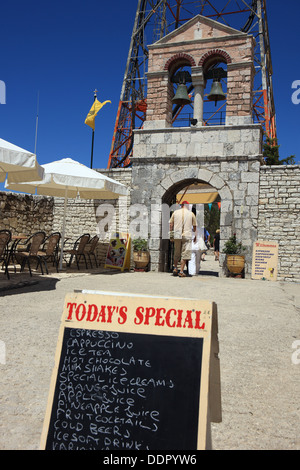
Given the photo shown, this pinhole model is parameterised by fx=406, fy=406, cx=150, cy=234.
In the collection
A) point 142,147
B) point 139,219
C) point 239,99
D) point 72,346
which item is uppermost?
point 239,99

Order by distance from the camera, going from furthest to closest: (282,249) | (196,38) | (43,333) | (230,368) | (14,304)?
(196,38) < (282,249) < (14,304) < (43,333) < (230,368)

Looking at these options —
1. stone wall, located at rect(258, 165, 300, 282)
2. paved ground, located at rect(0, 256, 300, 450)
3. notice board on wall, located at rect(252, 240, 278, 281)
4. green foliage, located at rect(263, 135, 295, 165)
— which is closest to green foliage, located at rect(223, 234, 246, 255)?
notice board on wall, located at rect(252, 240, 278, 281)

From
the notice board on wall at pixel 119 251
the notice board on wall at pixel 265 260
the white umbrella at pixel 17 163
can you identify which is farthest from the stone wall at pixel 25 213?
the notice board on wall at pixel 265 260

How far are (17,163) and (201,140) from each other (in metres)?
6.06

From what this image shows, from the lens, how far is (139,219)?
11.5 meters

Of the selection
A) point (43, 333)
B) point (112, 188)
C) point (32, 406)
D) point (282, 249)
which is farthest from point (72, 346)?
point (282, 249)

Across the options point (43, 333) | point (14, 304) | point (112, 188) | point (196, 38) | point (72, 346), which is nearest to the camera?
point (72, 346)

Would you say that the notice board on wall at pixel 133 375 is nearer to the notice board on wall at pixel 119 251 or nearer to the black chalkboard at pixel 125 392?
the black chalkboard at pixel 125 392

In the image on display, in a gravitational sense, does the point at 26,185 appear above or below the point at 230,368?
above

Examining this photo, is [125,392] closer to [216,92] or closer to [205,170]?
[205,170]

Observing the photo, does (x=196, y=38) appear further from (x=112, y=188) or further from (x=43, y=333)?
(x=43, y=333)

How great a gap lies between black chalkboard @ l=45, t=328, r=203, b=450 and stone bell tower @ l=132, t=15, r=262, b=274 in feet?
29.5

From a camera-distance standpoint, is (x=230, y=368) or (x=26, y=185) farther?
(x=26, y=185)

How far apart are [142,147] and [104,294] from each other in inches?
388
